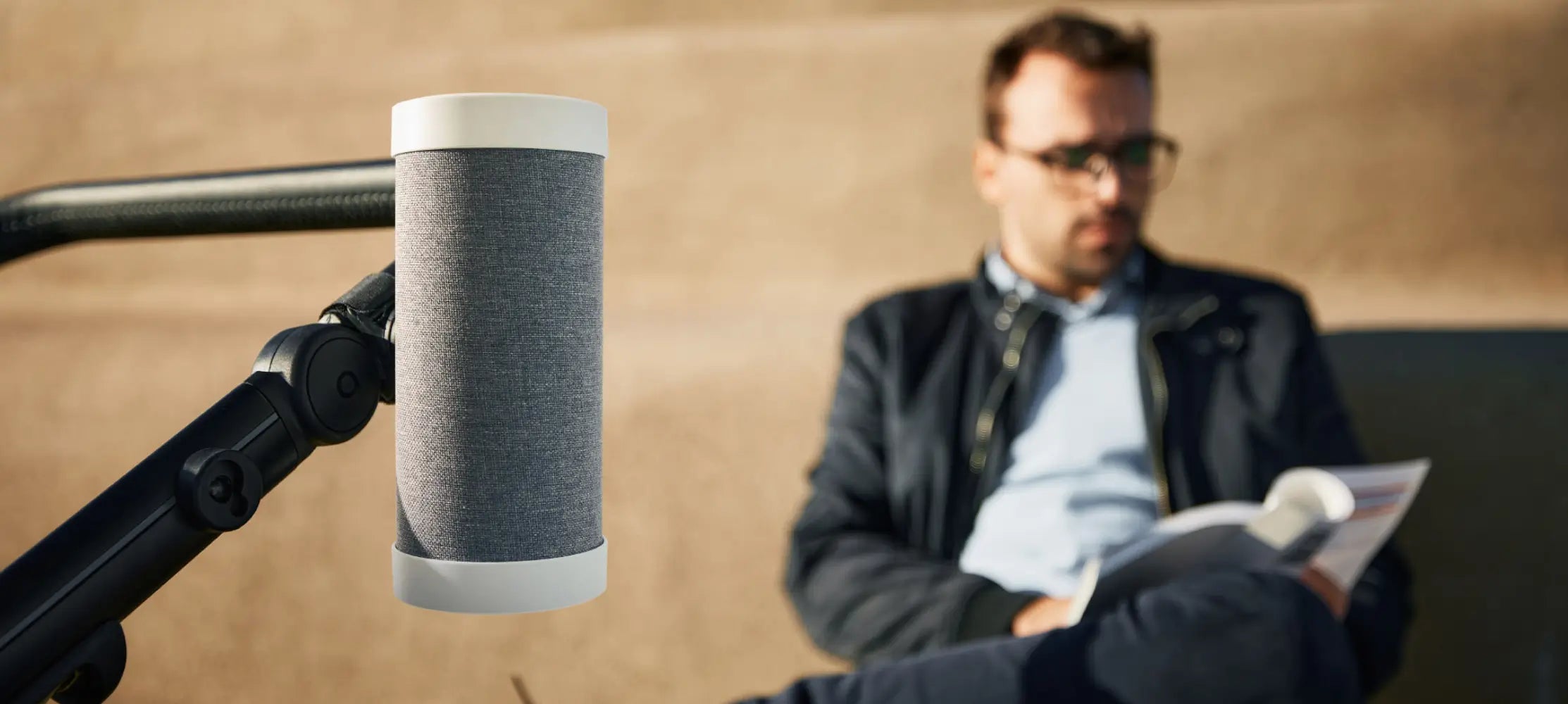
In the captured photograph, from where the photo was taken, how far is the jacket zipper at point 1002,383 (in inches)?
58.1

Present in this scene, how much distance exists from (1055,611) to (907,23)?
101 cm

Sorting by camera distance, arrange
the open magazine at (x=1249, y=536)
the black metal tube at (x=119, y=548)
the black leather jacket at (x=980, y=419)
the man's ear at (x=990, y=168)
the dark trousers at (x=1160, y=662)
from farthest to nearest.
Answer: the man's ear at (x=990, y=168) < the black leather jacket at (x=980, y=419) < the open magazine at (x=1249, y=536) < the dark trousers at (x=1160, y=662) < the black metal tube at (x=119, y=548)

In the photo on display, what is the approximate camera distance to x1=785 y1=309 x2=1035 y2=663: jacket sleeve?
1226 mm

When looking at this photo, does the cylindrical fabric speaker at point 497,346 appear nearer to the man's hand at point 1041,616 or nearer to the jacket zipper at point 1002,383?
the man's hand at point 1041,616

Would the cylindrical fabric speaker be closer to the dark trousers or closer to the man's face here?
the dark trousers

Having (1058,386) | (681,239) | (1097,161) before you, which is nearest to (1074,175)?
(1097,161)

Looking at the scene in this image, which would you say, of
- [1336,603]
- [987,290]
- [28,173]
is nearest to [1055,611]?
[1336,603]

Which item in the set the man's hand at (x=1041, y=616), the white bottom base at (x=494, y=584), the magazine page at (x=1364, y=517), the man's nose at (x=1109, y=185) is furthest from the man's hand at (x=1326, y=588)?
the white bottom base at (x=494, y=584)

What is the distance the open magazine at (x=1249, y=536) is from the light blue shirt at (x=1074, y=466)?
11.4 inches

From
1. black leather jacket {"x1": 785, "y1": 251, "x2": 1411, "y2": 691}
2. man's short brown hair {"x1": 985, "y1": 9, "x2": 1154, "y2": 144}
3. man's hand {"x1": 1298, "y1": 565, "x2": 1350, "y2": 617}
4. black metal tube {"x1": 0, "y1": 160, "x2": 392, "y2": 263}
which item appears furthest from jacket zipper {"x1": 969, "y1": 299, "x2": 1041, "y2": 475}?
black metal tube {"x1": 0, "y1": 160, "x2": 392, "y2": 263}

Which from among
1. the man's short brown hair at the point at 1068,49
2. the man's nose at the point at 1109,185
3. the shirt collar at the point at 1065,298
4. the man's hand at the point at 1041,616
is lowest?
the man's hand at the point at 1041,616

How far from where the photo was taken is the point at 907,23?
1.85 m

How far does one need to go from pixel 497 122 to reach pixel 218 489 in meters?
0.14

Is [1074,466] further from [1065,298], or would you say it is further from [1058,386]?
[1065,298]
